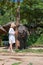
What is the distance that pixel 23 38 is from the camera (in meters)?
16.1

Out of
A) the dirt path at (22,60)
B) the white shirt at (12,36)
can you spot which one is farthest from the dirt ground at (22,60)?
the white shirt at (12,36)

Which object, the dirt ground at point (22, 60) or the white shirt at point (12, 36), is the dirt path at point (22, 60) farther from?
the white shirt at point (12, 36)

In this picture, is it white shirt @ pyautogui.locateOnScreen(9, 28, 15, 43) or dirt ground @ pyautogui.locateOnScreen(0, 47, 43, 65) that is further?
white shirt @ pyautogui.locateOnScreen(9, 28, 15, 43)

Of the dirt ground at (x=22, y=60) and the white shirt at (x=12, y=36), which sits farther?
the white shirt at (x=12, y=36)

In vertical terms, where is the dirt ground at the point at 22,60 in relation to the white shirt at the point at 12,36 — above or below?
below

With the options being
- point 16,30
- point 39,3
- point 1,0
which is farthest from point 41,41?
point 1,0

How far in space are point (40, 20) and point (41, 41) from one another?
4.74 m

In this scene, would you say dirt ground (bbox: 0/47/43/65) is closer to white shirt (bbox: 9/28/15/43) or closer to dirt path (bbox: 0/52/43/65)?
dirt path (bbox: 0/52/43/65)

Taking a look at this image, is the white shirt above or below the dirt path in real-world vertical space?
above

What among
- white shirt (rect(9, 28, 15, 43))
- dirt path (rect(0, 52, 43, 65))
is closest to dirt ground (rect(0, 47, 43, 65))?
dirt path (rect(0, 52, 43, 65))

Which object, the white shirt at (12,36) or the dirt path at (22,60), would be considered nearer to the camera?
the dirt path at (22,60)

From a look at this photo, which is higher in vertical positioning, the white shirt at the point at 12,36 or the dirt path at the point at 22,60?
the white shirt at the point at 12,36

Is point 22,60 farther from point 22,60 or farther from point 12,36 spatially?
point 12,36

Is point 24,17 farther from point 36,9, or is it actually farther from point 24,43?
point 24,43
